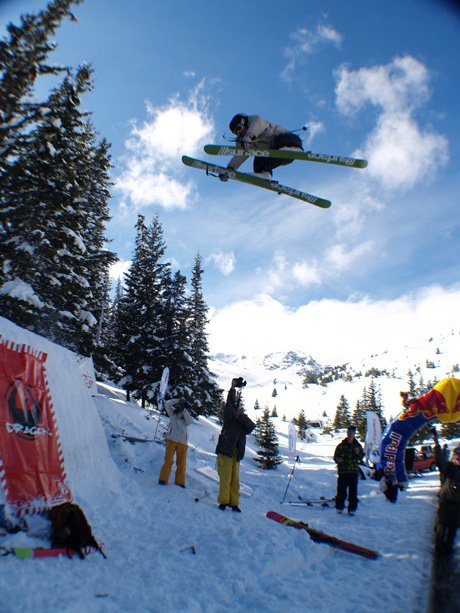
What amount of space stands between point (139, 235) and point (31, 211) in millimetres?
15761

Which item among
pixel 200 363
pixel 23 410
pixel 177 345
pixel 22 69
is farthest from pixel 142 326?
pixel 23 410

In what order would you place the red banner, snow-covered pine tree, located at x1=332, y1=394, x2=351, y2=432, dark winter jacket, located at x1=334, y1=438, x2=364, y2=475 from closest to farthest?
the red banner
dark winter jacket, located at x1=334, y1=438, x2=364, y2=475
snow-covered pine tree, located at x1=332, y1=394, x2=351, y2=432

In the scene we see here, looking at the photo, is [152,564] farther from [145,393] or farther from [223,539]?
[145,393]

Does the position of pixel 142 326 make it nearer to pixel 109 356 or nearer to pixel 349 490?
pixel 109 356

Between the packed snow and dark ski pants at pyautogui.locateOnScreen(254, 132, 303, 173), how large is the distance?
6169 mm

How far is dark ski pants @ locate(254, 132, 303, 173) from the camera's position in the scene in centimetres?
778

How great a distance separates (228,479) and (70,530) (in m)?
3.40

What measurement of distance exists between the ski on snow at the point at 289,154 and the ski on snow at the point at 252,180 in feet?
1.72

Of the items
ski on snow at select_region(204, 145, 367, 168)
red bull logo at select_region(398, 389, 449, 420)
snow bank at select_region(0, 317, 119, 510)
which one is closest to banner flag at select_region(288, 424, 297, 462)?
red bull logo at select_region(398, 389, 449, 420)

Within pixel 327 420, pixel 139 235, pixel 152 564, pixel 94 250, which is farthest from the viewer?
pixel 327 420

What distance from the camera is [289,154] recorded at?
7.70 metres

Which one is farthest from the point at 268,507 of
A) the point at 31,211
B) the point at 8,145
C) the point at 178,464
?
the point at 8,145

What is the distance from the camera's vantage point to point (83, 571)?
3.36m

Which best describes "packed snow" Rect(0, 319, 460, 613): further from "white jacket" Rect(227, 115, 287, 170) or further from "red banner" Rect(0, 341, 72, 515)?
"white jacket" Rect(227, 115, 287, 170)
